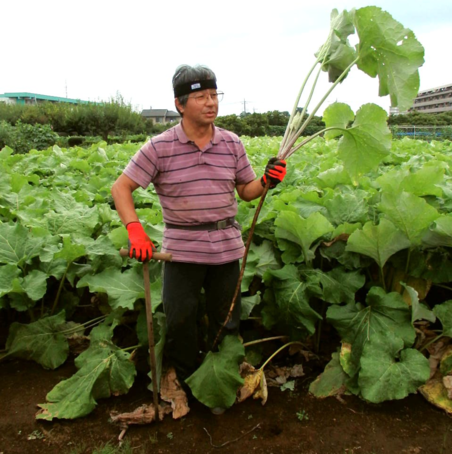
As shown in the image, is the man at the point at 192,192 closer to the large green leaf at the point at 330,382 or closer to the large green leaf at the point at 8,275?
the large green leaf at the point at 330,382

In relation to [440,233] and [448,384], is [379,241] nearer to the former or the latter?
[440,233]

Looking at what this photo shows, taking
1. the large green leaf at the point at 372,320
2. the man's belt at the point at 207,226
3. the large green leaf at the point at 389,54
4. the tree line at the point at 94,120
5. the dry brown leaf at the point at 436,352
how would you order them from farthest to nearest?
the tree line at the point at 94,120 → the dry brown leaf at the point at 436,352 → the large green leaf at the point at 372,320 → the man's belt at the point at 207,226 → the large green leaf at the point at 389,54

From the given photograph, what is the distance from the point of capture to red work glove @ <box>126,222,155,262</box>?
2.24 meters

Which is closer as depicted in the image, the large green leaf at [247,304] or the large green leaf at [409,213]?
the large green leaf at [409,213]

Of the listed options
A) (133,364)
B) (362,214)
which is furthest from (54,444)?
(362,214)

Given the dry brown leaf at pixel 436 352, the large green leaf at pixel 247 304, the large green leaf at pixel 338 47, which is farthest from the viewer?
the large green leaf at pixel 247 304

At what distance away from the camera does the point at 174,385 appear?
265 cm

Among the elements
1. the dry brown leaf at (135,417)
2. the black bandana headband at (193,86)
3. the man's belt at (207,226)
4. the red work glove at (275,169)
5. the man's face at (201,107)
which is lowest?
the dry brown leaf at (135,417)

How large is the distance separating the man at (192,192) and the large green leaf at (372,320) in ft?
2.27

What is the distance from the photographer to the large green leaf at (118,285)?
2.63 meters

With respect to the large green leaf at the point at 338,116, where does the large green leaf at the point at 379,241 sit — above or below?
below

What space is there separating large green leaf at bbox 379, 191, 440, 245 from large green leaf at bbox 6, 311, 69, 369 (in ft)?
6.80

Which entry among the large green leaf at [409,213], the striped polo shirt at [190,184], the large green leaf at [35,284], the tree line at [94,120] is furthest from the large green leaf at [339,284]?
the tree line at [94,120]

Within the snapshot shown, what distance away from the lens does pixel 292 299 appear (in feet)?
8.67
